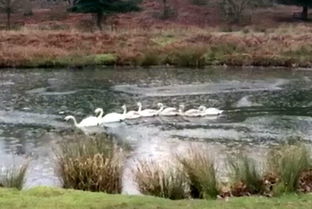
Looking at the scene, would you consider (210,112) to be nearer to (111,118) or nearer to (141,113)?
(141,113)

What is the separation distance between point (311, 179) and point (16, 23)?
170 feet

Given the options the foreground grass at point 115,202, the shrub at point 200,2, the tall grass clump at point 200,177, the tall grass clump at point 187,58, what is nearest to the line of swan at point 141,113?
the tall grass clump at point 200,177

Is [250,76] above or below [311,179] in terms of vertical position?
below

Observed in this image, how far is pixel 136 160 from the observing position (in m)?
16.3

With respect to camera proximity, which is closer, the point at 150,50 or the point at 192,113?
the point at 192,113

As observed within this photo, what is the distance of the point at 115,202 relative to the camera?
1016cm

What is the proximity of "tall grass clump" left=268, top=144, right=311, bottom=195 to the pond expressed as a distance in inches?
109

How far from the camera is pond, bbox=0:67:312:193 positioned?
730 inches

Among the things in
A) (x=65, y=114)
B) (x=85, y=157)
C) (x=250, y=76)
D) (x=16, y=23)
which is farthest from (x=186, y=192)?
(x=16, y=23)

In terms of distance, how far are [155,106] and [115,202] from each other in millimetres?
16119

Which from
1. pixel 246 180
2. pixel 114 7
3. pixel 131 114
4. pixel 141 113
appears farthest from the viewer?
pixel 114 7

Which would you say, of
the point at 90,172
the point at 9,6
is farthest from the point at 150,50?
the point at 90,172

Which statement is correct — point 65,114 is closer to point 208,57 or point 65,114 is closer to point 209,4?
point 208,57

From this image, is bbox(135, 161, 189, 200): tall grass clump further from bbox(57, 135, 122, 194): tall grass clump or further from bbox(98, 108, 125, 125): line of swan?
bbox(98, 108, 125, 125): line of swan
